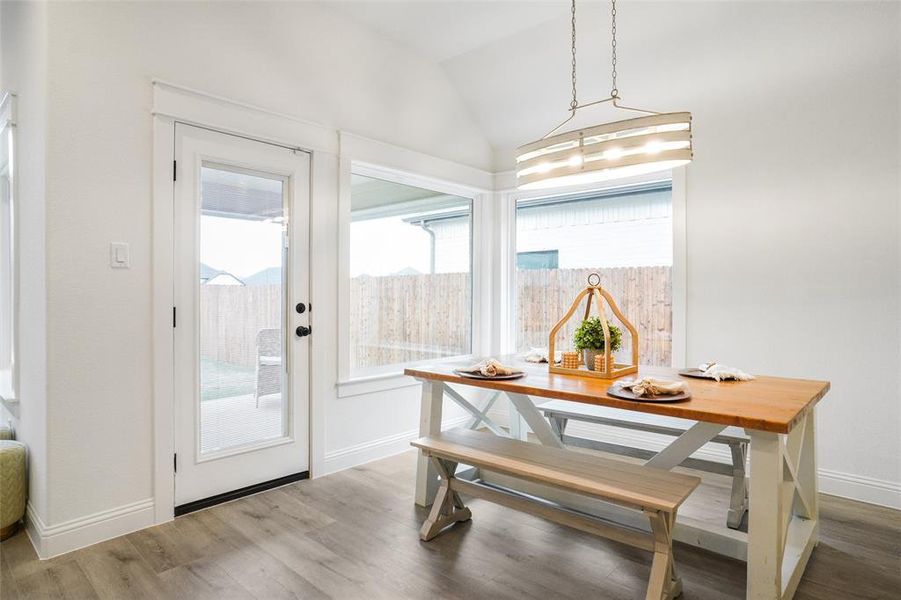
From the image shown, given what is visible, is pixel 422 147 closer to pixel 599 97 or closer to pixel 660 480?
pixel 599 97

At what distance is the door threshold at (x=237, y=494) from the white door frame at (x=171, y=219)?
0.06m

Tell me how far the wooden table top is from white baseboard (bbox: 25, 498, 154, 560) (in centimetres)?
155

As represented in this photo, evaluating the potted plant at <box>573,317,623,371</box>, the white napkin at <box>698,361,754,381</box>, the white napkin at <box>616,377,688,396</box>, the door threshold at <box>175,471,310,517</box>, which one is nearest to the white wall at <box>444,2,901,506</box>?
the white napkin at <box>698,361,754,381</box>

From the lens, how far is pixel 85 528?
2369 millimetres

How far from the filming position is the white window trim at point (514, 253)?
357 centimetres

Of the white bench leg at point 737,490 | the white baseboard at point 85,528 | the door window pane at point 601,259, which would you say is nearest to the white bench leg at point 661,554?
the white bench leg at point 737,490

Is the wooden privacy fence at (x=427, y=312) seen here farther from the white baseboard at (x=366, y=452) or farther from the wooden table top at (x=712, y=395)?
the wooden table top at (x=712, y=395)

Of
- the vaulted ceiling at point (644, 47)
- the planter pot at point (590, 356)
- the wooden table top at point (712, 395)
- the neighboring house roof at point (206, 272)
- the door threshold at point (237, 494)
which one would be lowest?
the door threshold at point (237, 494)

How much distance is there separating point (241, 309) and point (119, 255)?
0.68 metres

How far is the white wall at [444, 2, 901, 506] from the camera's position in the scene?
287 cm

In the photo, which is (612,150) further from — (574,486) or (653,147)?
(574,486)

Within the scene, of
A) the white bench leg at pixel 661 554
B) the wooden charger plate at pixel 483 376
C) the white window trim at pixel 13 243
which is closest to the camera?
the white bench leg at pixel 661 554

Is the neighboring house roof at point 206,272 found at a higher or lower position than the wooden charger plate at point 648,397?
higher

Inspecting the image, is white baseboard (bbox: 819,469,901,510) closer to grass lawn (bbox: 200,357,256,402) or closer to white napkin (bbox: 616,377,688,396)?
white napkin (bbox: 616,377,688,396)
